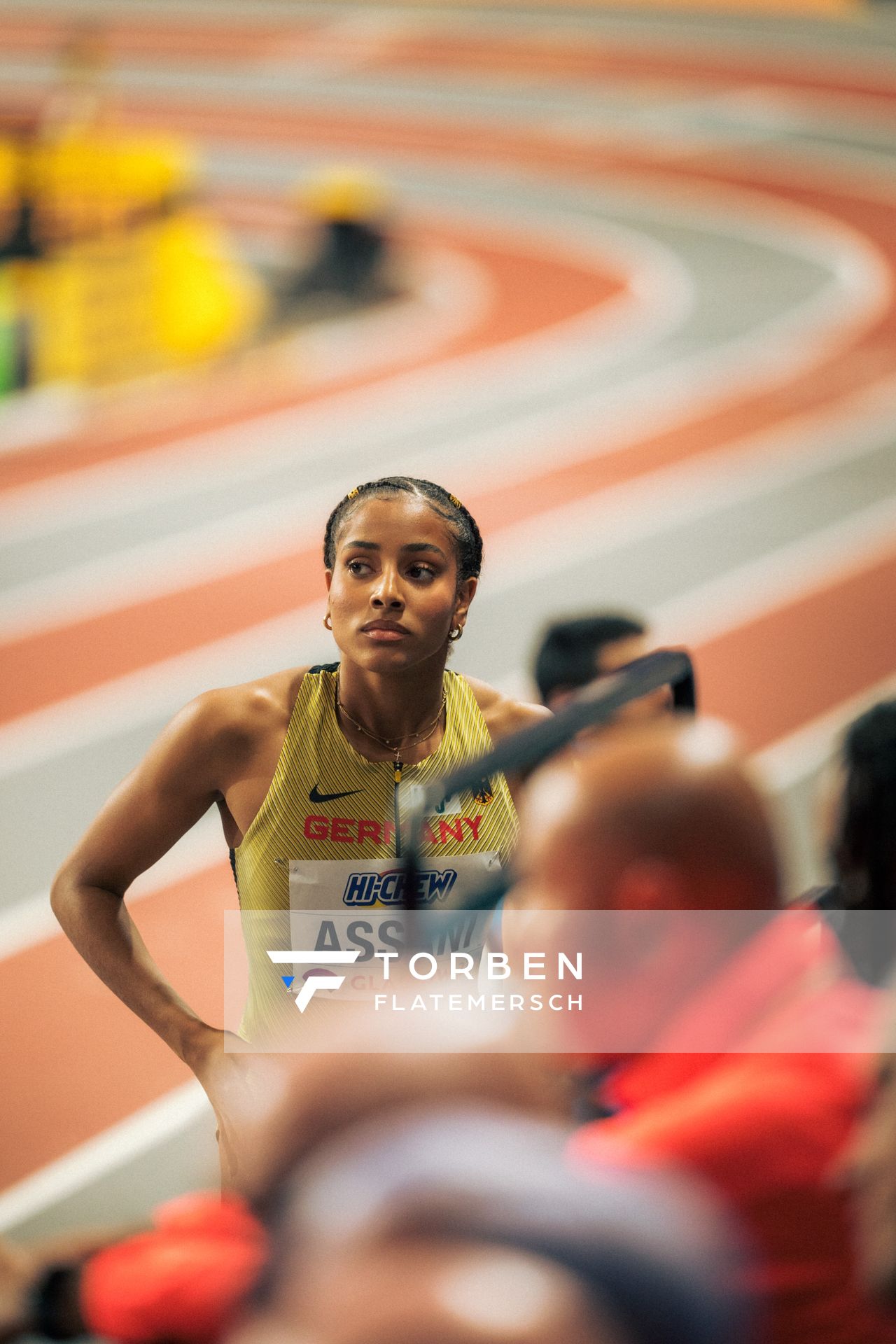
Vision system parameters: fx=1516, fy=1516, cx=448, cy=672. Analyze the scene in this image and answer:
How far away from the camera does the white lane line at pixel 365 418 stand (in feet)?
27.6

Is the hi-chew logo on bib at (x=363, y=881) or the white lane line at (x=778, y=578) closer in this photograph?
the hi-chew logo on bib at (x=363, y=881)

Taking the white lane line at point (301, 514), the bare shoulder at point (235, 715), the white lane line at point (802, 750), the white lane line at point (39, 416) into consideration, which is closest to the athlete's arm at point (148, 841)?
the bare shoulder at point (235, 715)

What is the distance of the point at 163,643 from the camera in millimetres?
6645

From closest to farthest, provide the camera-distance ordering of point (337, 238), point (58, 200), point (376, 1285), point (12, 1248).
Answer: point (376, 1285) < point (12, 1248) < point (58, 200) < point (337, 238)

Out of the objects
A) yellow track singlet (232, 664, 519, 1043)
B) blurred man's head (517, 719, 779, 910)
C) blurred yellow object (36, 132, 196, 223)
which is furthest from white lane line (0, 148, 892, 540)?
blurred man's head (517, 719, 779, 910)

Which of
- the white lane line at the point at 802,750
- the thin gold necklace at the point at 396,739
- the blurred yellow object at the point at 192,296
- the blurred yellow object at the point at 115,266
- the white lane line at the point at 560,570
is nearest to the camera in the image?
the thin gold necklace at the point at 396,739

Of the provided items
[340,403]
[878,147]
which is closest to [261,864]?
[340,403]

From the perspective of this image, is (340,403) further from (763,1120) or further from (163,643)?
(763,1120)

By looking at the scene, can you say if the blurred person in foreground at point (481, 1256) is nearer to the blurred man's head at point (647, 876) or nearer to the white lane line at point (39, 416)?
the blurred man's head at point (647, 876)

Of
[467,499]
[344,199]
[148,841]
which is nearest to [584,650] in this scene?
[148,841]

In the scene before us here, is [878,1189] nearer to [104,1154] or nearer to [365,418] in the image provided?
[104,1154]

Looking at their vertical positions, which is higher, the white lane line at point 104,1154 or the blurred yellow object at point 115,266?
the blurred yellow object at point 115,266

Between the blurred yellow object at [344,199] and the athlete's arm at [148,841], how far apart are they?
1087 cm

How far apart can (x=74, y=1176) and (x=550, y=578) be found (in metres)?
4.60
